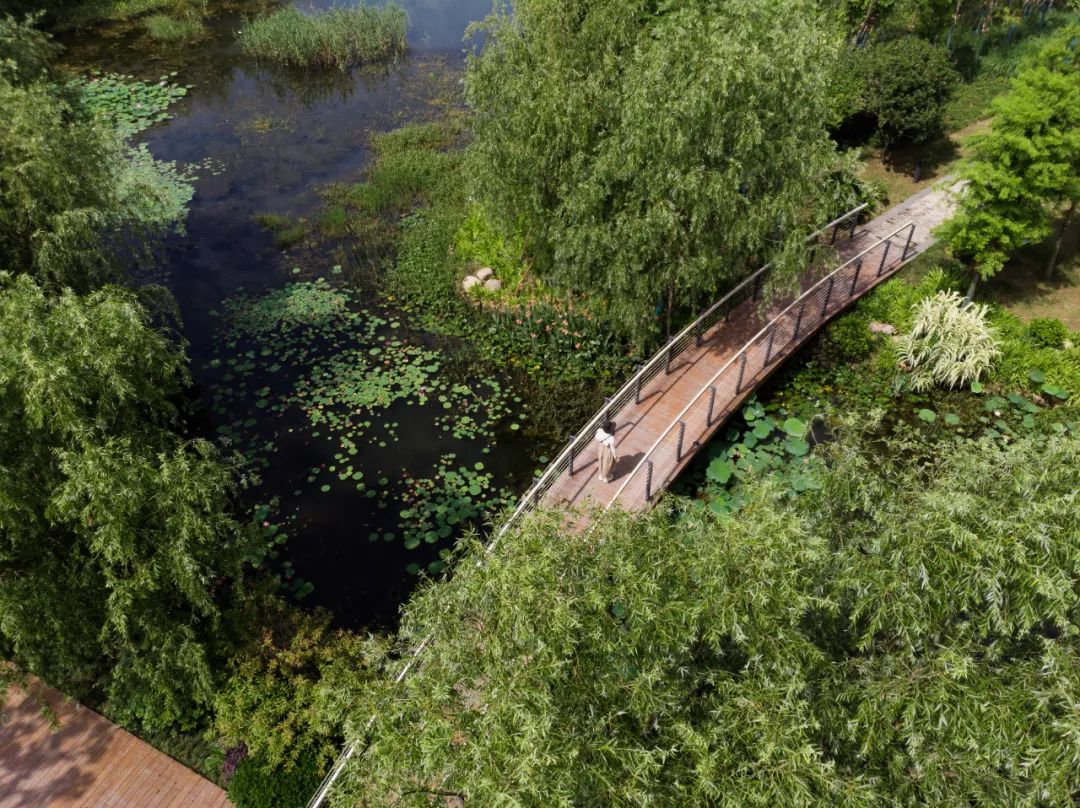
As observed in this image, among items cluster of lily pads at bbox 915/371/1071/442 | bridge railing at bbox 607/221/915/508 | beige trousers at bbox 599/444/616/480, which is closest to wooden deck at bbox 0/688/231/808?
bridge railing at bbox 607/221/915/508

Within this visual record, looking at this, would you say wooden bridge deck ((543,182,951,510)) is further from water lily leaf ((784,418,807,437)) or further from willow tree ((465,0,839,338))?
willow tree ((465,0,839,338))

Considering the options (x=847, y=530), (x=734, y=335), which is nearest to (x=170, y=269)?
(x=734, y=335)

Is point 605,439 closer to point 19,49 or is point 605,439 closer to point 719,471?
point 719,471

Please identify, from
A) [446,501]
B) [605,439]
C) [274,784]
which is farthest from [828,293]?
[274,784]

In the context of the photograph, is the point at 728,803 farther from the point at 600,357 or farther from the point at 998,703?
the point at 600,357

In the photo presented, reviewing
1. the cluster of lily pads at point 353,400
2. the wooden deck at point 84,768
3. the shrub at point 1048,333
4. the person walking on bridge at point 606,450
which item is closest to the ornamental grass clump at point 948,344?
the shrub at point 1048,333

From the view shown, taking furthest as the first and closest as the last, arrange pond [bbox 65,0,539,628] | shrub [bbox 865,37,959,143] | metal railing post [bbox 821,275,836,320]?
shrub [bbox 865,37,959,143]
metal railing post [bbox 821,275,836,320]
pond [bbox 65,0,539,628]
